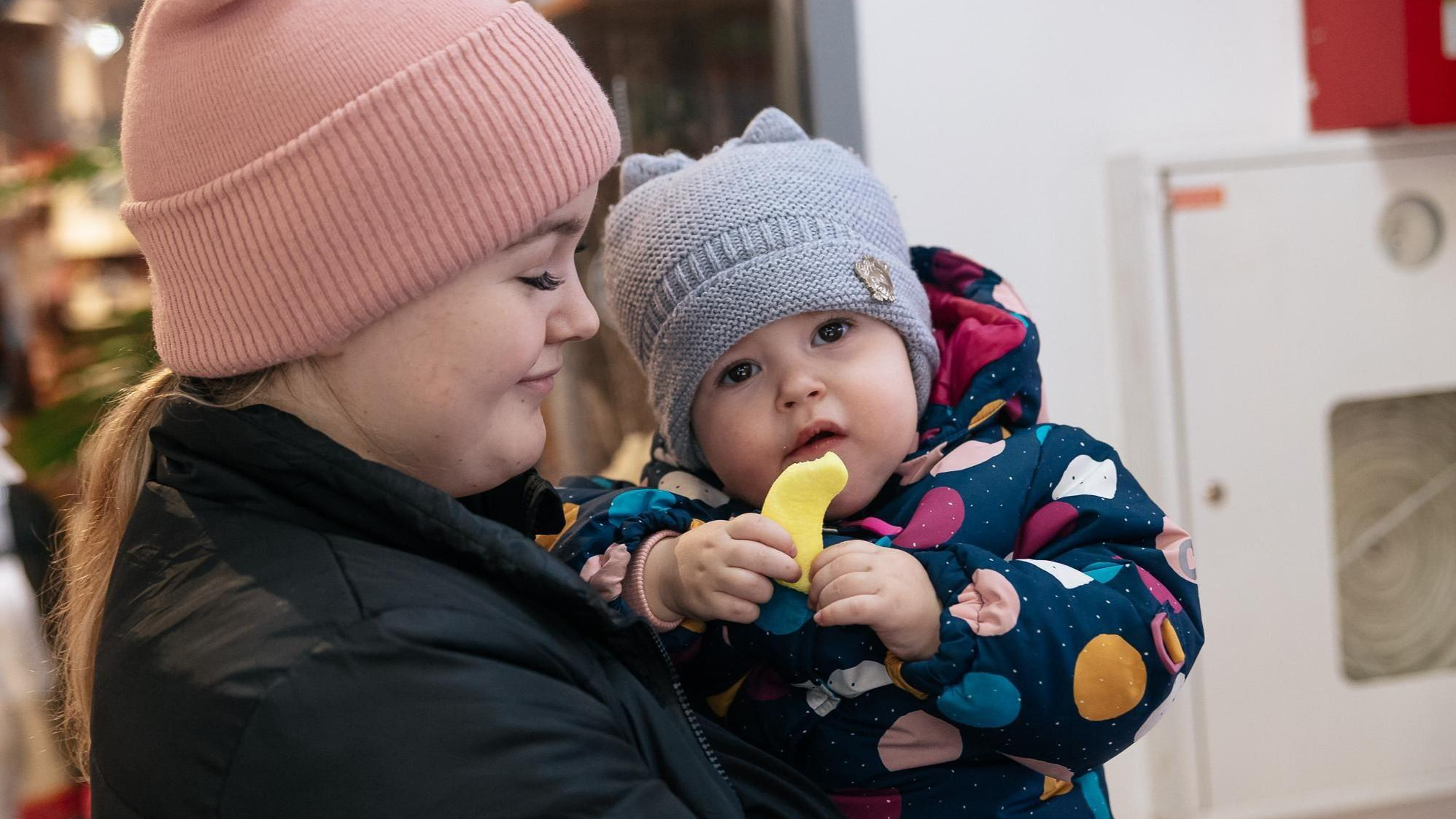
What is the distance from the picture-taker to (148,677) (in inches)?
32.9

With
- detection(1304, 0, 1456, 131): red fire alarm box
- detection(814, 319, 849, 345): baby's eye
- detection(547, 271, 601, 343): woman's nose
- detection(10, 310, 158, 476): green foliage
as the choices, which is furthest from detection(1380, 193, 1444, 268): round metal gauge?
detection(10, 310, 158, 476): green foliage

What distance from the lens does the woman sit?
2.54 ft

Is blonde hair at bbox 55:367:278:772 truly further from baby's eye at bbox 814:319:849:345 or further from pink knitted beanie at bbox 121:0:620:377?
baby's eye at bbox 814:319:849:345

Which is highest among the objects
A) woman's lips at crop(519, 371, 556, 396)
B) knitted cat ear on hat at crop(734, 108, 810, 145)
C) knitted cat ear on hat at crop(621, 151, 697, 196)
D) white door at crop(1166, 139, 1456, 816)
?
→ knitted cat ear on hat at crop(734, 108, 810, 145)

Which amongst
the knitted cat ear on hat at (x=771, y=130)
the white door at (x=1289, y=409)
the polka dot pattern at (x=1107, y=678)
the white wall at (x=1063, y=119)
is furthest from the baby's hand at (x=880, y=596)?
the white door at (x=1289, y=409)

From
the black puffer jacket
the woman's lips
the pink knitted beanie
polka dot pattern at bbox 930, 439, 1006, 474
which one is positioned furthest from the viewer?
polka dot pattern at bbox 930, 439, 1006, 474

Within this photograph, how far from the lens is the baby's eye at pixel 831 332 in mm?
1293

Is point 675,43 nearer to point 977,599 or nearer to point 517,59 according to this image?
point 517,59

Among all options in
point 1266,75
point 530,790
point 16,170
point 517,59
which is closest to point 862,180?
point 517,59

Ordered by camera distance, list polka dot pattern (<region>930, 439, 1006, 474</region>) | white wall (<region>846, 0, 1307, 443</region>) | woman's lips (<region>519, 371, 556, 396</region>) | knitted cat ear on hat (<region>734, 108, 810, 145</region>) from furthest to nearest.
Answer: white wall (<region>846, 0, 1307, 443</region>), knitted cat ear on hat (<region>734, 108, 810, 145</region>), polka dot pattern (<region>930, 439, 1006, 474</region>), woman's lips (<region>519, 371, 556, 396</region>)

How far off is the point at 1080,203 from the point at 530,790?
5.06 ft

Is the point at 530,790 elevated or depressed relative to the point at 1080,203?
depressed

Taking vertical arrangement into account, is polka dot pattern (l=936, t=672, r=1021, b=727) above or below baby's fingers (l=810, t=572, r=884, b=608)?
below

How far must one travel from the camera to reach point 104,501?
1.12 m
